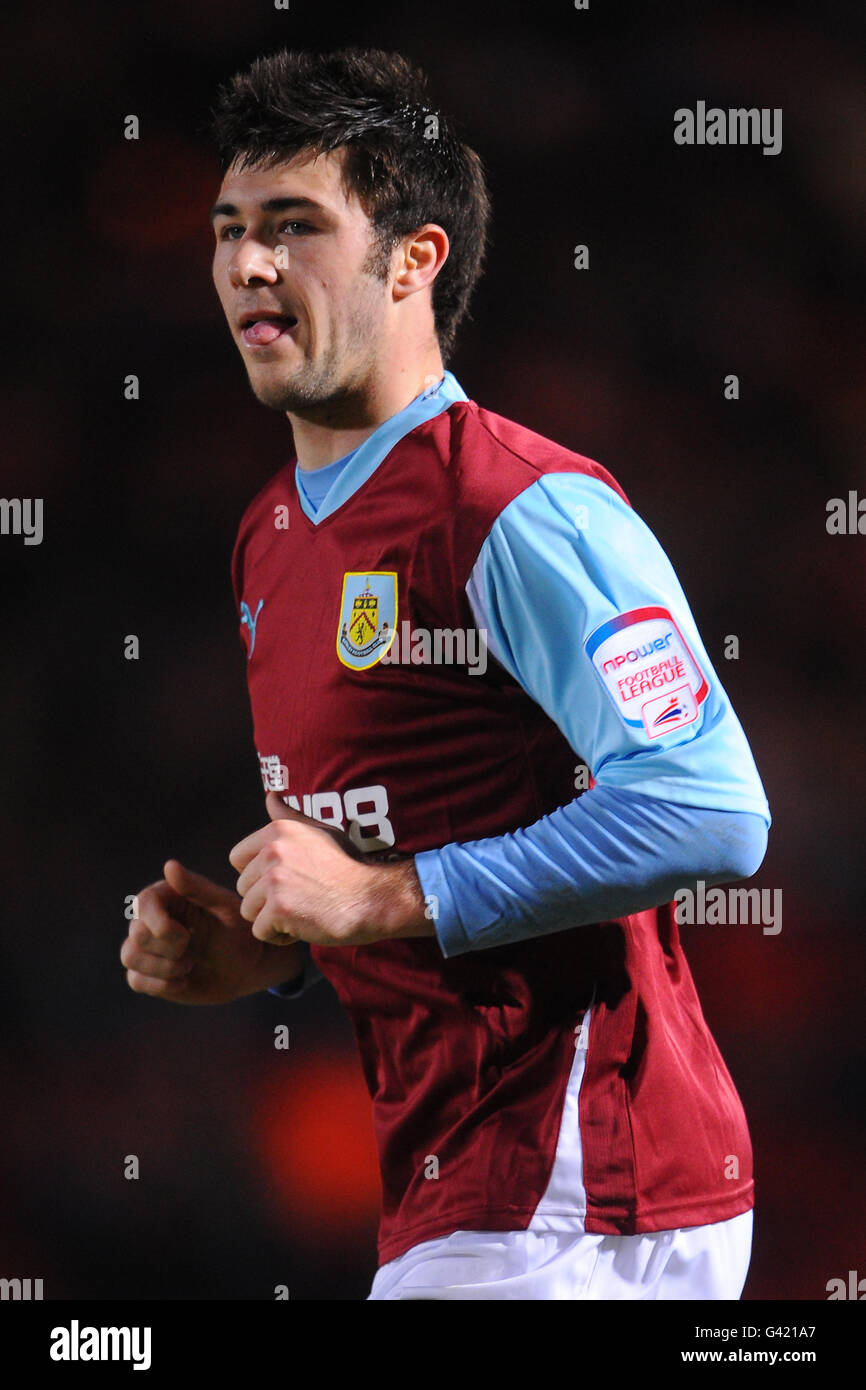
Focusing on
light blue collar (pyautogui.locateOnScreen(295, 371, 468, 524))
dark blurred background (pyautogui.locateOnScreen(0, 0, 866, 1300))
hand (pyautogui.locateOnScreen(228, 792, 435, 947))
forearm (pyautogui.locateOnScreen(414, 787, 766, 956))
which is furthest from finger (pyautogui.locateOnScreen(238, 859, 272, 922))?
dark blurred background (pyautogui.locateOnScreen(0, 0, 866, 1300))

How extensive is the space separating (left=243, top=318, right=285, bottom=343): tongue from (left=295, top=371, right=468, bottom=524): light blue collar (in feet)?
0.42

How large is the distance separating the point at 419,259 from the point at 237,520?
1.98ft

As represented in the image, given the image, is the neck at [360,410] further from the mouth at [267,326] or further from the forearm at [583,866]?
the forearm at [583,866]

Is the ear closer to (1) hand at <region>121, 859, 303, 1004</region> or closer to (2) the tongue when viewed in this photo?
(2) the tongue

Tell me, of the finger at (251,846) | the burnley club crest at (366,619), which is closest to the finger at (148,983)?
the finger at (251,846)

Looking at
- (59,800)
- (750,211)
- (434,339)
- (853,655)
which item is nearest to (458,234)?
(434,339)

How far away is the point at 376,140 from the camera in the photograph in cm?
132

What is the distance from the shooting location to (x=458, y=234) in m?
1.43

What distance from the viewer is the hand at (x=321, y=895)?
1.03 meters

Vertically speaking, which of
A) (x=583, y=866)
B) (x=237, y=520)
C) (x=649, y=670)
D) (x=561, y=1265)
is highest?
(x=237, y=520)

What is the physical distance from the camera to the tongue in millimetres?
1265

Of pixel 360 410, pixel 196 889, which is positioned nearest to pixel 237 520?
pixel 360 410

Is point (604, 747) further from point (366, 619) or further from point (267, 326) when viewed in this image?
point (267, 326)

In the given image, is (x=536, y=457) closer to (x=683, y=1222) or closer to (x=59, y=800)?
(x=683, y=1222)
